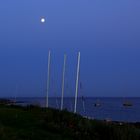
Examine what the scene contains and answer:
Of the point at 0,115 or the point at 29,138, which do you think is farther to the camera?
the point at 0,115

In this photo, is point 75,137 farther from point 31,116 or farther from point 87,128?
point 31,116

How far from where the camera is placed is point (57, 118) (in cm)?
1988

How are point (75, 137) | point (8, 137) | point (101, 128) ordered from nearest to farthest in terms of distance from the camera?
point (8, 137) → point (75, 137) → point (101, 128)

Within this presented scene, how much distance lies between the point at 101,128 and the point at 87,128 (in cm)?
57

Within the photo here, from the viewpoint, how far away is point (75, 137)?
54.1 feet

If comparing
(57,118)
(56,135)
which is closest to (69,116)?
(57,118)

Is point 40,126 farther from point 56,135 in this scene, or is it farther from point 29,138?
point 29,138

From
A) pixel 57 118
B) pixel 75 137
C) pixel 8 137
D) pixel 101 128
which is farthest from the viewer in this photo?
pixel 57 118

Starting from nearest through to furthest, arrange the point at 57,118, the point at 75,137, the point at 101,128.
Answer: the point at 75,137 → the point at 101,128 → the point at 57,118

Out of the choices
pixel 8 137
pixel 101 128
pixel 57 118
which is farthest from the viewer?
pixel 57 118

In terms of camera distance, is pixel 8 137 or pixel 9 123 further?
pixel 9 123

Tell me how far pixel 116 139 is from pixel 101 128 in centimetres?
120

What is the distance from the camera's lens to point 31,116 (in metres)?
20.9

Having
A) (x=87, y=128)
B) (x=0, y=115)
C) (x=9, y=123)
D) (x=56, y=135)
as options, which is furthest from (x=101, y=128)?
(x=0, y=115)
